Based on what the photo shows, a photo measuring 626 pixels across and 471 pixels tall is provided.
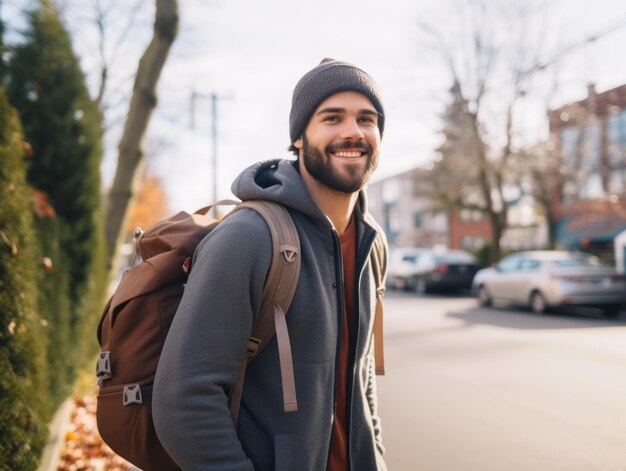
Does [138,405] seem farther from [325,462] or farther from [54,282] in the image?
[54,282]

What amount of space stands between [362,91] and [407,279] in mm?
20516

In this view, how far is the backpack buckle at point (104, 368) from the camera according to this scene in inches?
64.4

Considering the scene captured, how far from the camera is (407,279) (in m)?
22.0

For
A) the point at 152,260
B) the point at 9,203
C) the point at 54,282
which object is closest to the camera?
the point at 152,260

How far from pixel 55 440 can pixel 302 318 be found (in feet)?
9.61

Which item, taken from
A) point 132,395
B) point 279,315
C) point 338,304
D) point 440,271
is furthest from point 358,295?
→ point 440,271

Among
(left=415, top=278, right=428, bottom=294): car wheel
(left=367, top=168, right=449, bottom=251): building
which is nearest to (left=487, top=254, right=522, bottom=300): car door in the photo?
(left=415, top=278, right=428, bottom=294): car wheel

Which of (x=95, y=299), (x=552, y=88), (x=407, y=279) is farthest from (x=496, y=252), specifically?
(x=95, y=299)

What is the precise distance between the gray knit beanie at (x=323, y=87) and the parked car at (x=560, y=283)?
11.7 meters

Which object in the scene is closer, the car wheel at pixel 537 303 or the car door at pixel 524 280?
the car wheel at pixel 537 303

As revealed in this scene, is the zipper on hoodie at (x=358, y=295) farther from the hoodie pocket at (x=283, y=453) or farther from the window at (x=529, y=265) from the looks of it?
the window at (x=529, y=265)

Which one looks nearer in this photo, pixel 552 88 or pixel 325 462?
pixel 325 462

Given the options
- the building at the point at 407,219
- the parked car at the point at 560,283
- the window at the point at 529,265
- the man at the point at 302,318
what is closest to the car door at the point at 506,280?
the parked car at the point at 560,283

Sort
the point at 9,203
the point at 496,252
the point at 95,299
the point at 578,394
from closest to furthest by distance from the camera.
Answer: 1. the point at 9,203
2. the point at 578,394
3. the point at 95,299
4. the point at 496,252
